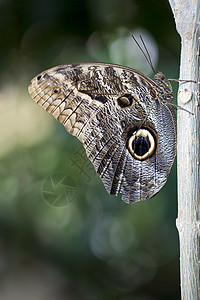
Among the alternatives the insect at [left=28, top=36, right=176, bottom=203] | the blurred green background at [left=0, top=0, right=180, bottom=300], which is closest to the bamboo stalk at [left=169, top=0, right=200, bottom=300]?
the insect at [left=28, top=36, right=176, bottom=203]

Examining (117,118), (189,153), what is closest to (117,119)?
(117,118)

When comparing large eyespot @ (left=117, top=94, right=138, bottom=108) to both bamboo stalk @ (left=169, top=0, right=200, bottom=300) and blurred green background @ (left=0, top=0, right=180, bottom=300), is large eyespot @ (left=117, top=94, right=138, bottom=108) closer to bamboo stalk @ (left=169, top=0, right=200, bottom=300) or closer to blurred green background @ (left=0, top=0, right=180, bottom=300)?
Result: bamboo stalk @ (left=169, top=0, right=200, bottom=300)

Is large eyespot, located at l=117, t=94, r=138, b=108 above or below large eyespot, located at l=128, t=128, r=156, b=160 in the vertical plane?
above

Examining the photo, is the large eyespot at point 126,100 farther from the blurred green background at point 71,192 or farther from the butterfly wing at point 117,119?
the blurred green background at point 71,192

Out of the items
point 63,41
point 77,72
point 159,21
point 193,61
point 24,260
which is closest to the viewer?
point 193,61

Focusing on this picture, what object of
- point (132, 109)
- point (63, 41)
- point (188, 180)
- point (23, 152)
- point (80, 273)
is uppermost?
point (63, 41)

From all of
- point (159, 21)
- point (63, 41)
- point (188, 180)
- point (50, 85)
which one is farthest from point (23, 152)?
point (188, 180)

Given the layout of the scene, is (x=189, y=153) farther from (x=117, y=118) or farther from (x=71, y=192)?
(x=71, y=192)

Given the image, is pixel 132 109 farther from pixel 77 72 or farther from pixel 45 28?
pixel 45 28
